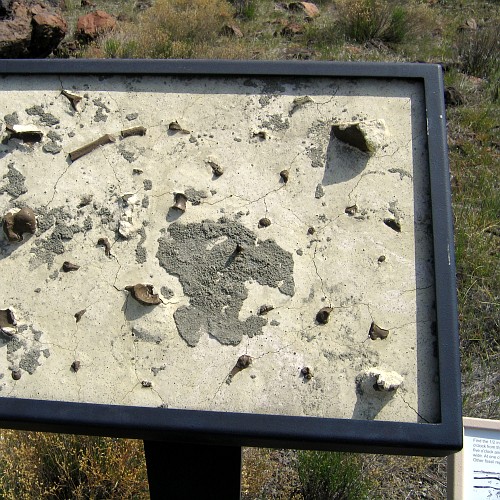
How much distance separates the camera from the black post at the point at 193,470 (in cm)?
168

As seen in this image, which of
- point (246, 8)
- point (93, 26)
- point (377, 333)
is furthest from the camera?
point (246, 8)

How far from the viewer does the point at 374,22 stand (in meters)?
5.73

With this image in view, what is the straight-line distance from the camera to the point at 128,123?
1.85 meters

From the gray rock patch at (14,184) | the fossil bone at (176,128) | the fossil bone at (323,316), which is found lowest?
the fossil bone at (323,316)

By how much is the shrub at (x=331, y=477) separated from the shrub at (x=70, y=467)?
0.62 metres

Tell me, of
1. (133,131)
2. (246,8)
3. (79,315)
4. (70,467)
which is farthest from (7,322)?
(246,8)

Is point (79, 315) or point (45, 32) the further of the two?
point (45, 32)

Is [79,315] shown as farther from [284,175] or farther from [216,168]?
[284,175]

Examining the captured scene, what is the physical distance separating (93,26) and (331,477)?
4.73 m

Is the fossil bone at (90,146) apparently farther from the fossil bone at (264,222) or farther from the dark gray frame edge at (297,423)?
the dark gray frame edge at (297,423)

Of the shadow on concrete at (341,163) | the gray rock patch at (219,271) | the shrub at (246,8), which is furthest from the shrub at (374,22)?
the gray rock patch at (219,271)

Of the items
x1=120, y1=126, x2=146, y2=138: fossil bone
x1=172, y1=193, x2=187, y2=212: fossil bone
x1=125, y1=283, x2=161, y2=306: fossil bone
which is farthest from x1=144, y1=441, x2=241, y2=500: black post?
x1=120, y1=126, x2=146, y2=138: fossil bone

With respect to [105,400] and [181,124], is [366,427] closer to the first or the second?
[105,400]

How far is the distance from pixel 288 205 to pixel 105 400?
2.15 feet
